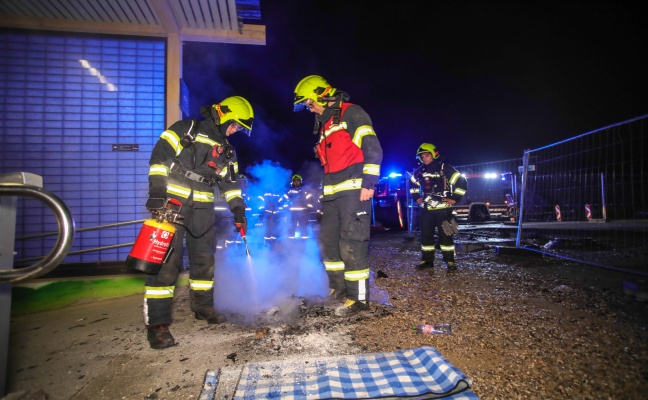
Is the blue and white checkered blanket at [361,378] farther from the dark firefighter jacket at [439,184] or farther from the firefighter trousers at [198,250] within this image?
the dark firefighter jacket at [439,184]

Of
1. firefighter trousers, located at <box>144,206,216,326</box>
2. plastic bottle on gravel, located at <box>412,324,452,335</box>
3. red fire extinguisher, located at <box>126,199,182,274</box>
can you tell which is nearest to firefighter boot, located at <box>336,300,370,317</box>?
plastic bottle on gravel, located at <box>412,324,452,335</box>

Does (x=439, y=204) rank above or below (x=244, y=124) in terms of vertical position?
below

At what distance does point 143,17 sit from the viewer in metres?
5.36

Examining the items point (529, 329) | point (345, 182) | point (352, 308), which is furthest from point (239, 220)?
point (529, 329)

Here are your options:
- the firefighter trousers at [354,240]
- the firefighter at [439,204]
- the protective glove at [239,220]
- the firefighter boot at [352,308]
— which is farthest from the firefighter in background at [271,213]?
the firefighter boot at [352,308]

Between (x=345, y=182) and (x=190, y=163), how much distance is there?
64.3 inches

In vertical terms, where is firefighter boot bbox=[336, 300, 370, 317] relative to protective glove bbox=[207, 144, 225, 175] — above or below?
below

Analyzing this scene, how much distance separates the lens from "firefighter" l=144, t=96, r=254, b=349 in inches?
109

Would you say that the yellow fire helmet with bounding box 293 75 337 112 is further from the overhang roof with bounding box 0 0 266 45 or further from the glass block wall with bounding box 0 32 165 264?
the glass block wall with bounding box 0 32 165 264

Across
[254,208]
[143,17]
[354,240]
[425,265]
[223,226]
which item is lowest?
[425,265]

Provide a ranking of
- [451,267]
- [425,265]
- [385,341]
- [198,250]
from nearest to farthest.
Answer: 1. [385,341]
2. [198,250]
3. [451,267]
4. [425,265]

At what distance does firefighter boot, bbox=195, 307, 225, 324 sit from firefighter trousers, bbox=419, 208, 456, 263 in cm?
365

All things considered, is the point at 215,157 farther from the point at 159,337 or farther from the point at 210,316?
the point at 159,337

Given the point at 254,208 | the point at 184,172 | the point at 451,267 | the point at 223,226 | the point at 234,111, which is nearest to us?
the point at 184,172
